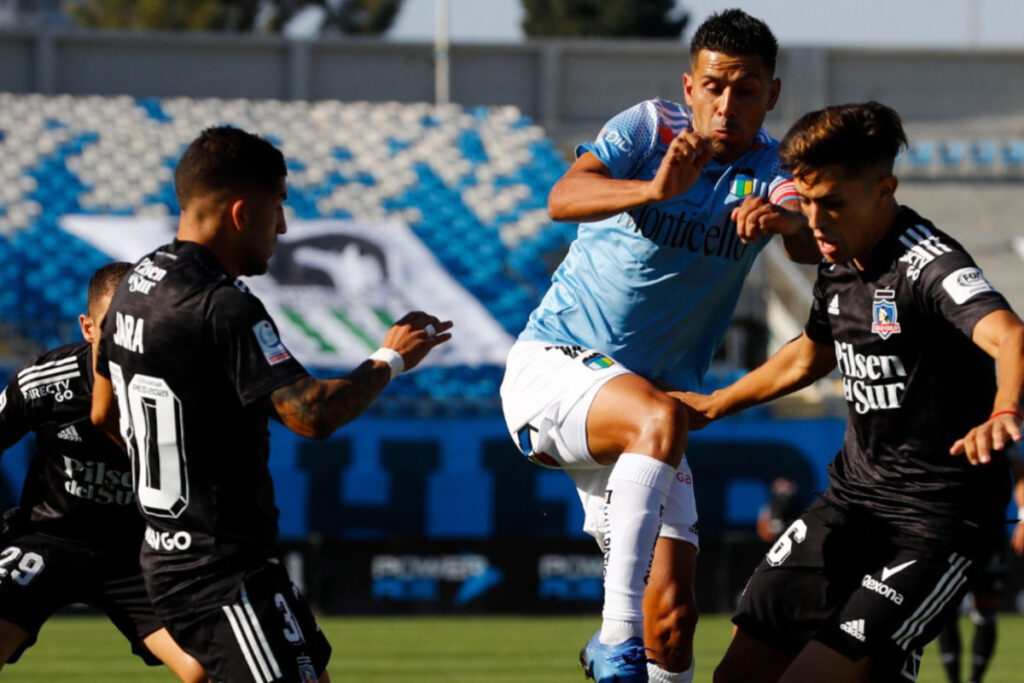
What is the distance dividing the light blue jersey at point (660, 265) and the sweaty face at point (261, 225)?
1.42 metres

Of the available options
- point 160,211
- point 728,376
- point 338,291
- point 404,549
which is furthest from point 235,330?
point 160,211

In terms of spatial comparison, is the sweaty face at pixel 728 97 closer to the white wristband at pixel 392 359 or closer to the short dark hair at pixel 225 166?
the white wristband at pixel 392 359

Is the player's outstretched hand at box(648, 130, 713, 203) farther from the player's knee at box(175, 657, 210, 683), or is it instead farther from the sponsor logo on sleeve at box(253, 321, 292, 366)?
the player's knee at box(175, 657, 210, 683)

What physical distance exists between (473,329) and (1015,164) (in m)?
16.2

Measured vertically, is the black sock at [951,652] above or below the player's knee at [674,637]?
below

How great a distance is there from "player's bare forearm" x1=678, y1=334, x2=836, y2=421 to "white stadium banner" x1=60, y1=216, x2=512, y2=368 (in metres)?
16.0

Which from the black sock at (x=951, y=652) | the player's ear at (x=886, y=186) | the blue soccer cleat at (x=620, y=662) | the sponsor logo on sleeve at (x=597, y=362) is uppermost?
the player's ear at (x=886, y=186)

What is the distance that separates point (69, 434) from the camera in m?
6.86

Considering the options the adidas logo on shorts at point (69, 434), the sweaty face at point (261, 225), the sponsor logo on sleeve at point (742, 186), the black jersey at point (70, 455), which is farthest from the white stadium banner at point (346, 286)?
the sweaty face at point (261, 225)

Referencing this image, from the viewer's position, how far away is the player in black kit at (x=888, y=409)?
5.41 m

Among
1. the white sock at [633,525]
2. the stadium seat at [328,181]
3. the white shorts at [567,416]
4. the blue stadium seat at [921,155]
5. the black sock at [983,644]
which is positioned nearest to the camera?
the white sock at [633,525]

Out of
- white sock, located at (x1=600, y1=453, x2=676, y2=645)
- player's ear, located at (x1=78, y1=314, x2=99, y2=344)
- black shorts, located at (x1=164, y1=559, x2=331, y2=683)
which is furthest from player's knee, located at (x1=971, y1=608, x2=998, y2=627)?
black shorts, located at (x1=164, y1=559, x2=331, y2=683)

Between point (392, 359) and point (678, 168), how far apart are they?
3.71 ft

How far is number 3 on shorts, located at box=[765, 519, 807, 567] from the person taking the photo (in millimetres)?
5977
